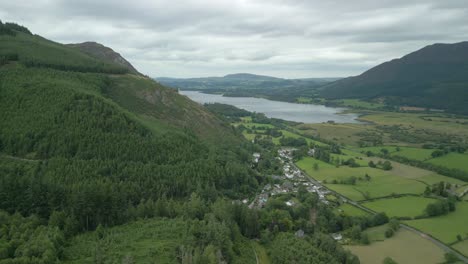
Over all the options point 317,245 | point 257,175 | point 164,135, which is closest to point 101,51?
point 164,135

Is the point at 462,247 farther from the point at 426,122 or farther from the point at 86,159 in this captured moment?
the point at 426,122

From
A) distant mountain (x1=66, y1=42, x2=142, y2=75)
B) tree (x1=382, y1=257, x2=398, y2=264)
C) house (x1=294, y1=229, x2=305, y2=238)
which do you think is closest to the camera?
tree (x1=382, y1=257, x2=398, y2=264)

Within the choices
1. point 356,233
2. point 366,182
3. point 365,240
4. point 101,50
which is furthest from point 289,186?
point 101,50

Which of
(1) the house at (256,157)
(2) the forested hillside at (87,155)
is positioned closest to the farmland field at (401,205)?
(2) the forested hillside at (87,155)

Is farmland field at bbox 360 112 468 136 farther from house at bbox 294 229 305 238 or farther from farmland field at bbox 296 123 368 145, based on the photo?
house at bbox 294 229 305 238

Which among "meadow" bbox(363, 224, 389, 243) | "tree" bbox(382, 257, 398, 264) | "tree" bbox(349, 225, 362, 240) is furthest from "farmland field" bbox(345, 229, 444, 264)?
"tree" bbox(349, 225, 362, 240)

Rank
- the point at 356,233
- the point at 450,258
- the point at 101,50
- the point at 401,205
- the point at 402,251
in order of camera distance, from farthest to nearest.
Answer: the point at 101,50
the point at 401,205
the point at 356,233
the point at 402,251
the point at 450,258
